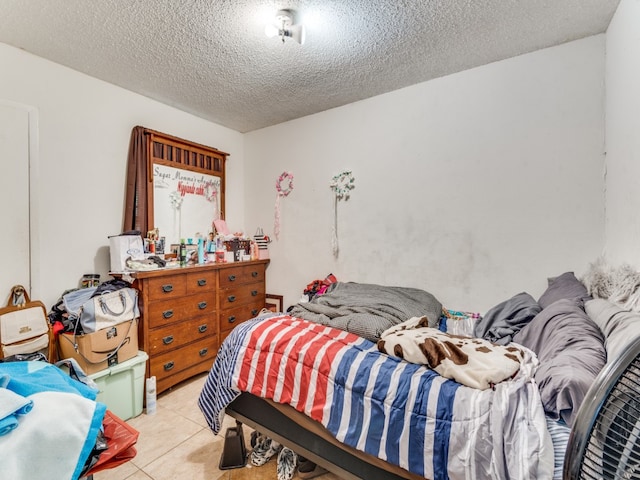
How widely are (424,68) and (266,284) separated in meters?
2.57

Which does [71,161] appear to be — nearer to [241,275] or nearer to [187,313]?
[187,313]

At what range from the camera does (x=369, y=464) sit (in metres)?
1.27

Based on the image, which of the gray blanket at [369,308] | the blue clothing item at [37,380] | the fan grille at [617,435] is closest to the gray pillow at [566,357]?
the fan grille at [617,435]

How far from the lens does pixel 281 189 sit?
333 centimetres

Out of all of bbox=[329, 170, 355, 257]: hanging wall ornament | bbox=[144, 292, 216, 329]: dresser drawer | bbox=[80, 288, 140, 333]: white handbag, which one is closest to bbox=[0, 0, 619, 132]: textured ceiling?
bbox=[329, 170, 355, 257]: hanging wall ornament

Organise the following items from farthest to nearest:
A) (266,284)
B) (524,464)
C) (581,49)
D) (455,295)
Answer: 1. (266,284)
2. (455,295)
3. (581,49)
4. (524,464)

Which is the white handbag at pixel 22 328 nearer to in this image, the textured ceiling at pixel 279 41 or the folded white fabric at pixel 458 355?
the textured ceiling at pixel 279 41

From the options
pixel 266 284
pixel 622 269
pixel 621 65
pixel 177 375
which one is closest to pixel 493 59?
pixel 621 65

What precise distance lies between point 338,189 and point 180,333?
1.87 meters

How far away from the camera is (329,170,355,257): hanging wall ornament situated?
2891 millimetres

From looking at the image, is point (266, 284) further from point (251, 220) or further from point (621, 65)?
point (621, 65)

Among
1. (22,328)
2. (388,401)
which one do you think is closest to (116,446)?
(388,401)

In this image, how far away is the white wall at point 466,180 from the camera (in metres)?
1.99

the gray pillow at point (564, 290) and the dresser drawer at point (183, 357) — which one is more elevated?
the gray pillow at point (564, 290)
